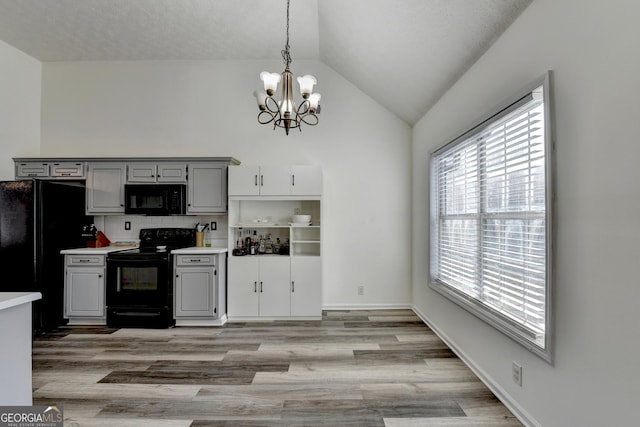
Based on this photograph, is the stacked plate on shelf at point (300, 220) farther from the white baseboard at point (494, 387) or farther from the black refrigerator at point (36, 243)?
the black refrigerator at point (36, 243)

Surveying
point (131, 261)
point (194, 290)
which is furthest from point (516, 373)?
point (131, 261)

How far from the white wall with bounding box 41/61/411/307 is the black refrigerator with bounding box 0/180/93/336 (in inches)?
42.8

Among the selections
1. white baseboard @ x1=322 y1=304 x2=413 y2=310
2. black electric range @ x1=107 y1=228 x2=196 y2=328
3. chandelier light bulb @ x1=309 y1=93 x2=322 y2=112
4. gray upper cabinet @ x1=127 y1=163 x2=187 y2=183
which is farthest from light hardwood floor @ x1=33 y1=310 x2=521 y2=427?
chandelier light bulb @ x1=309 y1=93 x2=322 y2=112

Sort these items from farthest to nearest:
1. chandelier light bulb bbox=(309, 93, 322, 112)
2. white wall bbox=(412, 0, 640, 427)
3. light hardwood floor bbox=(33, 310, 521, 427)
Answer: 1. chandelier light bulb bbox=(309, 93, 322, 112)
2. light hardwood floor bbox=(33, 310, 521, 427)
3. white wall bbox=(412, 0, 640, 427)

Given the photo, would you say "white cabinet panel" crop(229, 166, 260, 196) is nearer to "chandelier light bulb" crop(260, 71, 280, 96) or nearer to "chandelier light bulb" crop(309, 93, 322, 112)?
"chandelier light bulb" crop(309, 93, 322, 112)

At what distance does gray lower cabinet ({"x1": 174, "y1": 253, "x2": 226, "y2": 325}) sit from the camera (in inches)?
151

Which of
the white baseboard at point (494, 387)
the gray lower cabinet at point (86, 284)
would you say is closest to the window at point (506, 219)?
the white baseboard at point (494, 387)

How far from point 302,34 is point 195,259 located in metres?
3.06

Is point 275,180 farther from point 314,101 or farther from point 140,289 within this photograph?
point 140,289

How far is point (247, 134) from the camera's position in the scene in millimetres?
4469

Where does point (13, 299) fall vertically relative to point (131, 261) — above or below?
above

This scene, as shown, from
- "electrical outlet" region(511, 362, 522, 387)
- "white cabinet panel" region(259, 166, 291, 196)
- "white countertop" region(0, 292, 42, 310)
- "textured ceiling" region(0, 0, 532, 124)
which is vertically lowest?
"electrical outlet" region(511, 362, 522, 387)

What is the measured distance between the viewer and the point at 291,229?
4.10m

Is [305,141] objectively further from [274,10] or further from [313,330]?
[313,330]
